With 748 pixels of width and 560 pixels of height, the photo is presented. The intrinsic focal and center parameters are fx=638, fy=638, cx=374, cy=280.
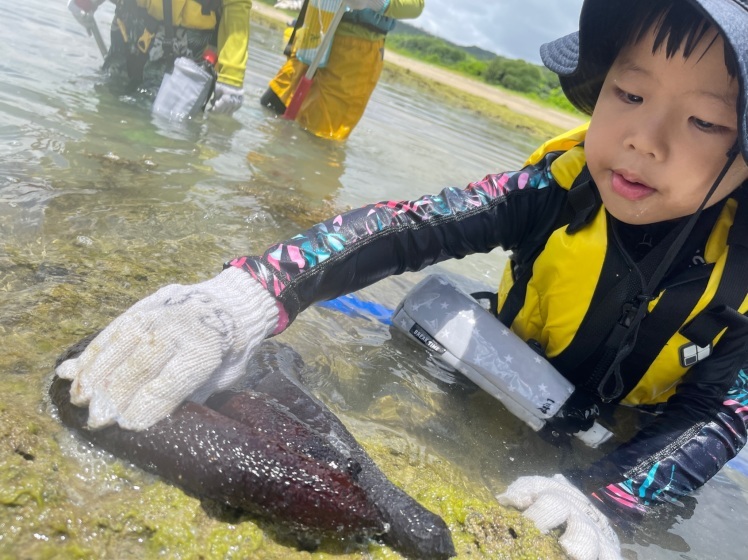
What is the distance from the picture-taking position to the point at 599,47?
7.66ft

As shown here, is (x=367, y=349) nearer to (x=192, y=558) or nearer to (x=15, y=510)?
(x=192, y=558)

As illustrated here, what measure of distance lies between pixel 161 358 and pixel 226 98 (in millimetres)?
4371

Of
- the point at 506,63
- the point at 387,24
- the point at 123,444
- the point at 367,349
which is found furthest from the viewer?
the point at 506,63

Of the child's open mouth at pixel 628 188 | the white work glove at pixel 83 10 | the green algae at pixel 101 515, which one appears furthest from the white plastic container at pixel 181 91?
the green algae at pixel 101 515

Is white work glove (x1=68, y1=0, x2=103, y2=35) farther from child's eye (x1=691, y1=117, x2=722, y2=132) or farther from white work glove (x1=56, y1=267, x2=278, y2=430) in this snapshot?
child's eye (x1=691, y1=117, x2=722, y2=132)

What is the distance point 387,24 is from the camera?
20.9 feet

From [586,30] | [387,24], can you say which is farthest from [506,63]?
[586,30]

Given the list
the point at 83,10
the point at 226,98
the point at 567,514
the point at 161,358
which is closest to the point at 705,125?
the point at 567,514

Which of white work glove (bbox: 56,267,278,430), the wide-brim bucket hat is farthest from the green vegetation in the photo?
white work glove (bbox: 56,267,278,430)

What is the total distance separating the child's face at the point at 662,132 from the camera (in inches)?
76.0

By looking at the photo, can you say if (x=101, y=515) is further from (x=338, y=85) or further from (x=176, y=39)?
(x=338, y=85)

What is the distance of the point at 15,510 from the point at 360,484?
0.76 metres

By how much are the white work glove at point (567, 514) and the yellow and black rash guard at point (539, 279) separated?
0.64 ft

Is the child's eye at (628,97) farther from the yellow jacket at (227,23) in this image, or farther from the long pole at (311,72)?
the long pole at (311,72)
